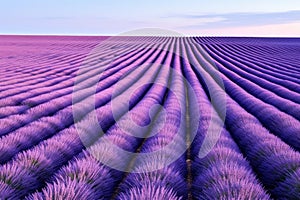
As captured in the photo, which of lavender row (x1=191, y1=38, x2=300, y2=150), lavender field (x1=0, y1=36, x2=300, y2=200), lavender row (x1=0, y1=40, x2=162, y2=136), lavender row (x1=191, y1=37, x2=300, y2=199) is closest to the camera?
lavender field (x1=0, y1=36, x2=300, y2=200)

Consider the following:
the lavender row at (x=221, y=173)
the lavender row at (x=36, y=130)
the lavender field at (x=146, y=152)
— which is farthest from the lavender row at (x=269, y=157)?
the lavender row at (x=36, y=130)

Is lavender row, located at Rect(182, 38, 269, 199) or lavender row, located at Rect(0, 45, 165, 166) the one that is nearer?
lavender row, located at Rect(182, 38, 269, 199)

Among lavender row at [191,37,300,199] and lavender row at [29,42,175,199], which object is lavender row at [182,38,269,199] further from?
lavender row at [29,42,175,199]

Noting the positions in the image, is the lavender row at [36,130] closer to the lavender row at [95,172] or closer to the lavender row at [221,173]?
the lavender row at [95,172]

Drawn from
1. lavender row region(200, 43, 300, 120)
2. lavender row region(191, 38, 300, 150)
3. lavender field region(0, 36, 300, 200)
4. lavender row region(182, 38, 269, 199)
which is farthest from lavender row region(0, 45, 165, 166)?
lavender row region(200, 43, 300, 120)

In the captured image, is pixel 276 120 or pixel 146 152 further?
pixel 276 120

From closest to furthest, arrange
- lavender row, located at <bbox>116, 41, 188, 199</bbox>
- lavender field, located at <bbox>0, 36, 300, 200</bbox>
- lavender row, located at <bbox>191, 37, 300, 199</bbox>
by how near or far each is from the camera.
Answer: lavender row, located at <bbox>116, 41, 188, 199</bbox>
lavender field, located at <bbox>0, 36, 300, 200</bbox>
lavender row, located at <bbox>191, 37, 300, 199</bbox>

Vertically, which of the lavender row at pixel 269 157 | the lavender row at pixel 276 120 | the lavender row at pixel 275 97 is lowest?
the lavender row at pixel 275 97

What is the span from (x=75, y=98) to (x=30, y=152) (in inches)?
210

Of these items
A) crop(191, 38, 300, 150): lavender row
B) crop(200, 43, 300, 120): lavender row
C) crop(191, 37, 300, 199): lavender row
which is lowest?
crop(200, 43, 300, 120): lavender row

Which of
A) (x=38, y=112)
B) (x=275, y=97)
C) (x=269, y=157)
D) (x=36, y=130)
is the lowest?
(x=275, y=97)

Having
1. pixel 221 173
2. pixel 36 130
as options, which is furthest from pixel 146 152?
pixel 36 130

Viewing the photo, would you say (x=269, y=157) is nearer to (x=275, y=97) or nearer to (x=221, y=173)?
(x=221, y=173)

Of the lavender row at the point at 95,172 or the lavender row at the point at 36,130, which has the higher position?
the lavender row at the point at 95,172
